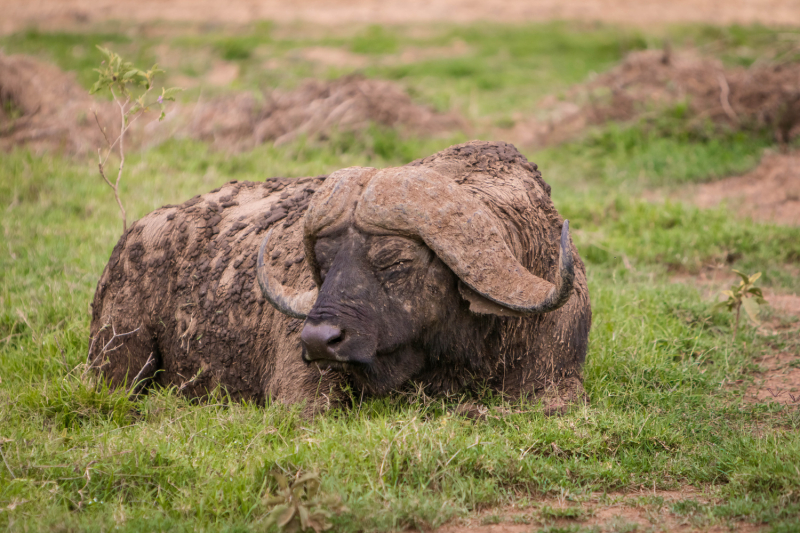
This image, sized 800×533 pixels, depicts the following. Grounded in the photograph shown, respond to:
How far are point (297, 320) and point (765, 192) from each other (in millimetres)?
6512

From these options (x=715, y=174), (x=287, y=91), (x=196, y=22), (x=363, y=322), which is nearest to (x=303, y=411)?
(x=363, y=322)

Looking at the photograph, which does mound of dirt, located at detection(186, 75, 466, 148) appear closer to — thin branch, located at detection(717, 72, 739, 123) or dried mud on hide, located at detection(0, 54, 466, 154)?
dried mud on hide, located at detection(0, 54, 466, 154)

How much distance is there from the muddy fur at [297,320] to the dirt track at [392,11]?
56.6 ft

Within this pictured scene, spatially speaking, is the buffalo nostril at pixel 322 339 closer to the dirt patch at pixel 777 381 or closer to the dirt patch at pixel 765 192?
the dirt patch at pixel 777 381

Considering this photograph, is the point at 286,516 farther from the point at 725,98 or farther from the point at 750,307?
the point at 725,98

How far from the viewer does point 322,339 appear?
3713mm

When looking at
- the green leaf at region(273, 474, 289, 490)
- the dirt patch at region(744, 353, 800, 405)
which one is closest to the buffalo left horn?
the green leaf at region(273, 474, 289, 490)

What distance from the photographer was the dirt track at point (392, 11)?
20.8 metres

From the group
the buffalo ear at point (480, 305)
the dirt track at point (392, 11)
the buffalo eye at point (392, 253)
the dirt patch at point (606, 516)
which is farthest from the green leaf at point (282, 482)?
the dirt track at point (392, 11)

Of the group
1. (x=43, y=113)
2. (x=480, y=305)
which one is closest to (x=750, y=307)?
(x=480, y=305)

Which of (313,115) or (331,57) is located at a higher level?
(331,57)

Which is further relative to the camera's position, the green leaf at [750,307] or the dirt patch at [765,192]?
the dirt patch at [765,192]

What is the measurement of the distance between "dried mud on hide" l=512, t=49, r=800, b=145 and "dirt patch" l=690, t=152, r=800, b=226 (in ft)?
2.63

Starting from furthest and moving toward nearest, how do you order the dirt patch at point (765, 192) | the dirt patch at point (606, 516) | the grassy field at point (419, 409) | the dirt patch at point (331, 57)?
the dirt patch at point (331, 57), the dirt patch at point (765, 192), the grassy field at point (419, 409), the dirt patch at point (606, 516)
